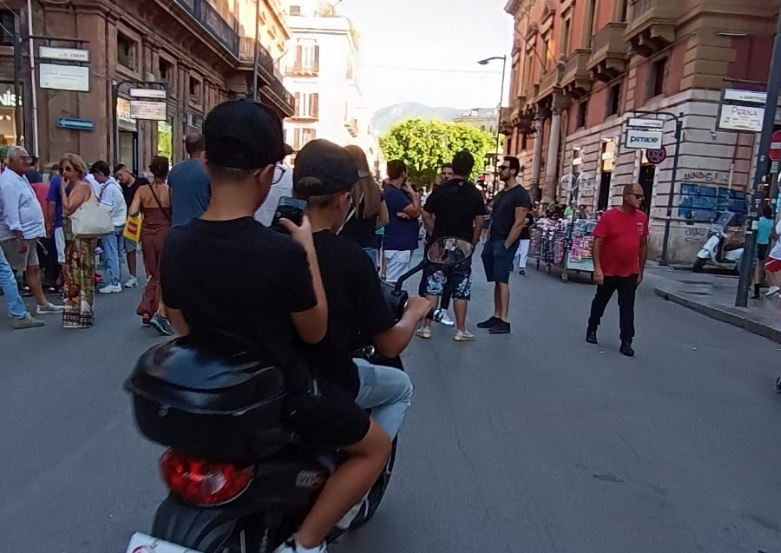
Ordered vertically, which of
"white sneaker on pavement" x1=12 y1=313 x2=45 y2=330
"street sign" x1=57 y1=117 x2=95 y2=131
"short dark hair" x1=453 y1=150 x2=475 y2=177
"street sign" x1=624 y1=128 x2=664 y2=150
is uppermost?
"street sign" x1=624 y1=128 x2=664 y2=150

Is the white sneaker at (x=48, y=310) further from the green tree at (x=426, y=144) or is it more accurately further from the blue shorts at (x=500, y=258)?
the green tree at (x=426, y=144)

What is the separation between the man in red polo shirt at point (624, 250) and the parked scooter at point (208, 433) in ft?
19.1

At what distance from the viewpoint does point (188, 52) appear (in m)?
27.2

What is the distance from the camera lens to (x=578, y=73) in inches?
1147

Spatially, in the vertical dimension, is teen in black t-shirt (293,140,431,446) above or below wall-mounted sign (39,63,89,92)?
below

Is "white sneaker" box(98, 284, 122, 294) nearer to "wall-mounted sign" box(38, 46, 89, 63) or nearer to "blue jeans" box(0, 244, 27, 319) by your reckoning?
"blue jeans" box(0, 244, 27, 319)

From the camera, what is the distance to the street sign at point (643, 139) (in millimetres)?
17281

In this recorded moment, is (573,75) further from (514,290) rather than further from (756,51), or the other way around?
(514,290)

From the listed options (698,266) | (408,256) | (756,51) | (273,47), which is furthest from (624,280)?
(273,47)

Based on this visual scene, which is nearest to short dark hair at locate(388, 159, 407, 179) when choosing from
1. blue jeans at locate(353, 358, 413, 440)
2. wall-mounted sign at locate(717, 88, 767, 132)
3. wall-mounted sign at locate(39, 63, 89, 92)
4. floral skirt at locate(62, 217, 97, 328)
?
floral skirt at locate(62, 217, 97, 328)

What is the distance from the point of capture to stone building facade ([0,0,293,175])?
18.6 m

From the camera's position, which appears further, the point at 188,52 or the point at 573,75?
the point at 573,75

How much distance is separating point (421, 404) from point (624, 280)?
321 centimetres

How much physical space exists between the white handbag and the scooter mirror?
3428 millimetres
